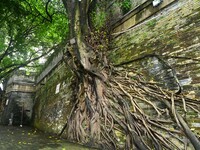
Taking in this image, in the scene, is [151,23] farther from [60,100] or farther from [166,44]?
[60,100]

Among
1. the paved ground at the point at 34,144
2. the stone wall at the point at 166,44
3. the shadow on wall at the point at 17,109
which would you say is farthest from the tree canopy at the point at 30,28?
the paved ground at the point at 34,144

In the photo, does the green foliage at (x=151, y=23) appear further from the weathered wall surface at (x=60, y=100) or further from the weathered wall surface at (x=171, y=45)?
the weathered wall surface at (x=60, y=100)

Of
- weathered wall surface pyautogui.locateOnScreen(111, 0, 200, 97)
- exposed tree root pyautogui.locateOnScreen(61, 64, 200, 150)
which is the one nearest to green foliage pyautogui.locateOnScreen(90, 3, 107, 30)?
weathered wall surface pyautogui.locateOnScreen(111, 0, 200, 97)

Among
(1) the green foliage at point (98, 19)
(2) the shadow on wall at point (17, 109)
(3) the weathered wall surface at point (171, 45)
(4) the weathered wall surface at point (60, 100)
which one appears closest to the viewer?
(3) the weathered wall surface at point (171, 45)

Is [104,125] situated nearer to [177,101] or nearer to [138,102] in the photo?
[138,102]

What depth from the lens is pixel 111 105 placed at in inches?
148

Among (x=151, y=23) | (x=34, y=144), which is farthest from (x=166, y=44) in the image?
(x=34, y=144)

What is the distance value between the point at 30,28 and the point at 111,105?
26.5ft

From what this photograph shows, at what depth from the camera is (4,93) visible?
13.1 metres

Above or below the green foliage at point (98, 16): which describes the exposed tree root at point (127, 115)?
below

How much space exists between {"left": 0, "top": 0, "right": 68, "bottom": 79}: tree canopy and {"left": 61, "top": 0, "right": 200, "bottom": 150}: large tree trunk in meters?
3.98

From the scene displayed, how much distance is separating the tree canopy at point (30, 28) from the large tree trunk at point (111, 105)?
3.98m

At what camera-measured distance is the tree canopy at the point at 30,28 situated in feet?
27.2

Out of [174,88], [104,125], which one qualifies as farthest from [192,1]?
[104,125]
